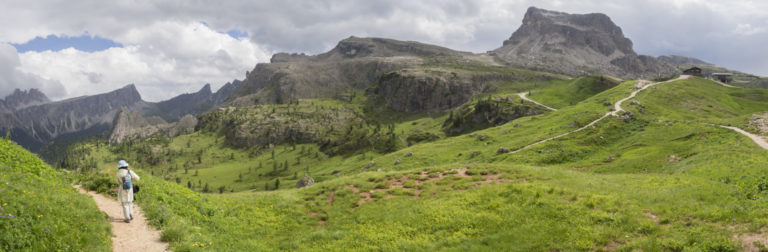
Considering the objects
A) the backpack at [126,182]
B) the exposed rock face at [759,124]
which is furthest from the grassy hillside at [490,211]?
the exposed rock face at [759,124]

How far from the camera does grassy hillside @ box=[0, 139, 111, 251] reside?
1330 cm

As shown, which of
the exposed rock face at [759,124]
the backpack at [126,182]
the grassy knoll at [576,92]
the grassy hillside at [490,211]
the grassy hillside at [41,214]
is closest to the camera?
the grassy hillside at [41,214]

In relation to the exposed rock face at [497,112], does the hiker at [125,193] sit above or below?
below

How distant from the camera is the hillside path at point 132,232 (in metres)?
16.7

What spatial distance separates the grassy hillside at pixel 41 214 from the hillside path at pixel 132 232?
2.02 ft

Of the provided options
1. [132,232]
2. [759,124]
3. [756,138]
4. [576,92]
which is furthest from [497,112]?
[132,232]

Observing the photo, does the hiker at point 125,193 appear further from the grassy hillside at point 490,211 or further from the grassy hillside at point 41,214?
the grassy hillside at point 490,211

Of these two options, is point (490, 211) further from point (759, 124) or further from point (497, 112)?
point (497, 112)

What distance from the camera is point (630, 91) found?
121m

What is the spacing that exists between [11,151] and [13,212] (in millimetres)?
10398

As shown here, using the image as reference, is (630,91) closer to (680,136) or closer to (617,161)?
(680,136)

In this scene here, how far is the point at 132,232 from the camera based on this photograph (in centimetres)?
1816

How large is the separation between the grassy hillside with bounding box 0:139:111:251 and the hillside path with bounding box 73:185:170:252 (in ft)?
2.02

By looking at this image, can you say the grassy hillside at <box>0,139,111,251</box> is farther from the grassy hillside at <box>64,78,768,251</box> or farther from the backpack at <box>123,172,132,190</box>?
the grassy hillside at <box>64,78,768,251</box>
